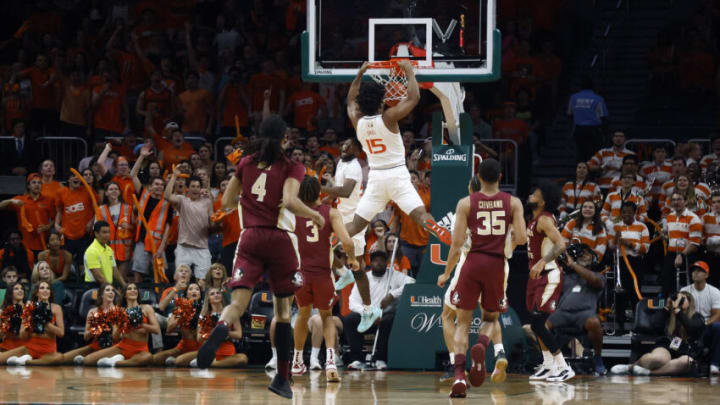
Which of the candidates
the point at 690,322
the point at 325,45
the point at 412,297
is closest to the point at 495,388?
the point at 412,297

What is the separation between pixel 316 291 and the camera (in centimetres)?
1171

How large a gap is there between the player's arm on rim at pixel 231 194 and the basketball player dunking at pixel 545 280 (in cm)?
376

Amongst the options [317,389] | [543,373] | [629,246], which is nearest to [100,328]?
A: [317,389]

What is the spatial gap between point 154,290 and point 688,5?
1166cm

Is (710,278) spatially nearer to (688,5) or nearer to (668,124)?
(668,124)

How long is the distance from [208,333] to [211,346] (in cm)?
540

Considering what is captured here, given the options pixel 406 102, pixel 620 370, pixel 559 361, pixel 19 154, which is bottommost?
pixel 620 370

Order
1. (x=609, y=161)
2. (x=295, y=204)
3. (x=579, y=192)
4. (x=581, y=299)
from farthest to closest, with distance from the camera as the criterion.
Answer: (x=609, y=161) < (x=579, y=192) < (x=581, y=299) < (x=295, y=204)

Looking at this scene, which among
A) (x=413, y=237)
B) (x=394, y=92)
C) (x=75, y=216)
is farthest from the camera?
(x=75, y=216)

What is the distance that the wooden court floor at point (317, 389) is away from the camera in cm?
985

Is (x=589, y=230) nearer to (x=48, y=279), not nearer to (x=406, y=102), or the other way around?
(x=406, y=102)

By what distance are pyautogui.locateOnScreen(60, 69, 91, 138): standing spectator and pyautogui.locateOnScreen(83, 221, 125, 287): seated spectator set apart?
4.07 metres

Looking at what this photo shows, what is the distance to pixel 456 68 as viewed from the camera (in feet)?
40.1

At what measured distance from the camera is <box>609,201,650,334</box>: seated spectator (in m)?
15.0
